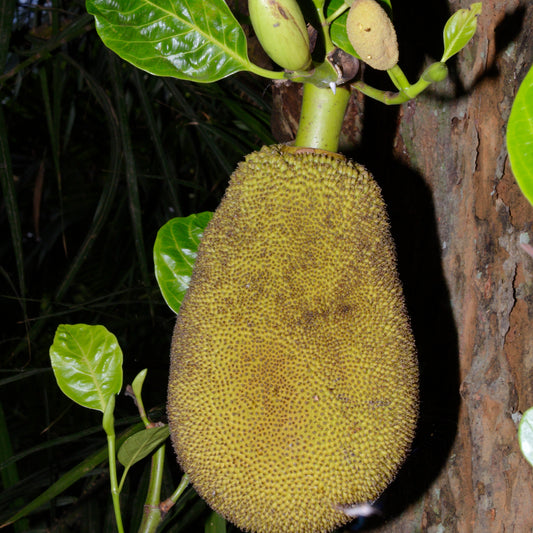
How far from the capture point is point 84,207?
225 cm

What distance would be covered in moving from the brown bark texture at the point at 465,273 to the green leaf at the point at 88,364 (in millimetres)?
396

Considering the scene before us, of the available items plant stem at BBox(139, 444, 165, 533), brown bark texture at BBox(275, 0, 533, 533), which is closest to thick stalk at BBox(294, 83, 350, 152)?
brown bark texture at BBox(275, 0, 533, 533)

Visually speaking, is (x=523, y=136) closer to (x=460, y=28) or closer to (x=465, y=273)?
(x=460, y=28)

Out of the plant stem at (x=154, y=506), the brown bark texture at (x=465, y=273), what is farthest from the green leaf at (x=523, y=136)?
the plant stem at (x=154, y=506)

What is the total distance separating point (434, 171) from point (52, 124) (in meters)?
0.76

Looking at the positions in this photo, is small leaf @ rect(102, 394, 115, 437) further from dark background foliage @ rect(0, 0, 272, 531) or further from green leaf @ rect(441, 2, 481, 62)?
green leaf @ rect(441, 2, 481, 62)

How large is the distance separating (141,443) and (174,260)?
24 cm

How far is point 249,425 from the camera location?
50 cm

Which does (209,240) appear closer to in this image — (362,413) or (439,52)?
(362,413)

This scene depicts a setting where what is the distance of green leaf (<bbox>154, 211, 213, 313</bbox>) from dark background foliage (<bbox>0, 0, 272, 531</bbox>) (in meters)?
0.29

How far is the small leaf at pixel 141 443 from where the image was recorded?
2.14 feet

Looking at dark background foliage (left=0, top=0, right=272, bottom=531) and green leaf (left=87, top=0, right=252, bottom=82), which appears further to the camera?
dark background foliage (left=0, top=0, right=272, bottom=531)

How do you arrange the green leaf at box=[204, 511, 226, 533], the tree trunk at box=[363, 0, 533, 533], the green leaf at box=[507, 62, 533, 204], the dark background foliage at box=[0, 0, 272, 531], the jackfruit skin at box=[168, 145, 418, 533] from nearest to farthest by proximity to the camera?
the green leaf at box=[507, 62, 533, 204] < the jackfruit skin at box=[168, 145, 418, 533] < the tree trunk at box=[363, 0, 533, 533] < the green leaf at box=[204, 511, 226, 533] < the dark background foliage at box=[0, 0, 272, 531]

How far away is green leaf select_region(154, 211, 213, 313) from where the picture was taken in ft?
2.49
